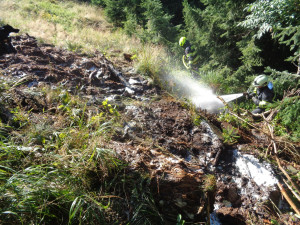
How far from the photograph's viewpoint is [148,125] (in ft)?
8.91

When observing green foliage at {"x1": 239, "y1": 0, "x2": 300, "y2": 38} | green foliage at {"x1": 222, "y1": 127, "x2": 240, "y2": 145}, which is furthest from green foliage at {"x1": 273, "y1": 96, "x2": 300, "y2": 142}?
green foliage at {"x1": 239, "y1": 0, "x2": 300, "y2": 38}

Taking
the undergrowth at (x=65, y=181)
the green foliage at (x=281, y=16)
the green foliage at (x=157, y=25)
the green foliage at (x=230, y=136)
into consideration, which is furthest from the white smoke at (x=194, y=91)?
the undergrowth at (x=65, y=181)

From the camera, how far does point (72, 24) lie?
27.0 feet

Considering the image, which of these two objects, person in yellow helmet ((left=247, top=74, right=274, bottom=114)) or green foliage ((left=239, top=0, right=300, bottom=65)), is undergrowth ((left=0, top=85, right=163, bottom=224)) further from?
green foliage ((left=239, top=0, right=300, bottom=65))

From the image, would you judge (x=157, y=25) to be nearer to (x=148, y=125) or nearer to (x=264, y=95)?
(x=264, y=95)

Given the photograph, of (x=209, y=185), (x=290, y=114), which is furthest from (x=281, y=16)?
(x=209, y=185)

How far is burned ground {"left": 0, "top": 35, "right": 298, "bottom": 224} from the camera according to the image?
170 centimetres

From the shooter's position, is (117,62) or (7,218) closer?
(7,218)

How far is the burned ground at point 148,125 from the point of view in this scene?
5.58ft

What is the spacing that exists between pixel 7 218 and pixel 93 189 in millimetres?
599

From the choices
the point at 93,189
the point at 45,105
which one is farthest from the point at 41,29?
the point at 93,189

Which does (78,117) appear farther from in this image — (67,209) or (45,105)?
(67,209)

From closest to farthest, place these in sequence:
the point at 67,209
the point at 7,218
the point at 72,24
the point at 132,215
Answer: the point at 7,218
the point at 67,209
the point at 132,215
the point at 72,24

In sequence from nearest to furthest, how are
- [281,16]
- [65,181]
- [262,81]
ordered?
[65,181]
[281,16]
[262,81]
